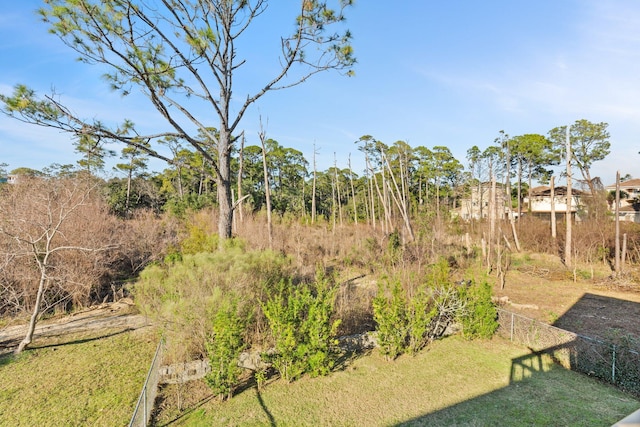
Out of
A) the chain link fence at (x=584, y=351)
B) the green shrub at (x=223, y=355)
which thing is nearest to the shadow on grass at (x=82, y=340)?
the green shrub at (x=223, y=355)

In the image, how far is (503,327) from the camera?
575cm

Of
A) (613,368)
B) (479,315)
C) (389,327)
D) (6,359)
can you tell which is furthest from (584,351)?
(6,359)

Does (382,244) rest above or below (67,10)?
below

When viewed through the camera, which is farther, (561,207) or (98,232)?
(561,207)

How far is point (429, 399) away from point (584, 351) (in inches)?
97.4

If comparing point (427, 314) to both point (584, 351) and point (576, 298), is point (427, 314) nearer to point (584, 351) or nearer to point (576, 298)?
point (584, 351)

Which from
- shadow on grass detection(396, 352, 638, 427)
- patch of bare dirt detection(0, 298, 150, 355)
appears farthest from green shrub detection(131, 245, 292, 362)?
shadow on grass detection(396, 352, 638, 427)

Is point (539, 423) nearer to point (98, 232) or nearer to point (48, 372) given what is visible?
point (48, 372)

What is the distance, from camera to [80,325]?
6328 millimetres

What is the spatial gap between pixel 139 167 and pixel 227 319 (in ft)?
85.7

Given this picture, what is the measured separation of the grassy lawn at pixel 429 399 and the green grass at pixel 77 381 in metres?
0.78

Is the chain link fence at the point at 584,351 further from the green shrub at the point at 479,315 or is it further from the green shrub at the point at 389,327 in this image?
the green shrub at the point at 389,327

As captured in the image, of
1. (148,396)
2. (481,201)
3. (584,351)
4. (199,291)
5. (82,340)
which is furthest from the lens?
(481,201)

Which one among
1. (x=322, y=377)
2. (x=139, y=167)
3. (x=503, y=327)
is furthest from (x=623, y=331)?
(x=139, y=167)
